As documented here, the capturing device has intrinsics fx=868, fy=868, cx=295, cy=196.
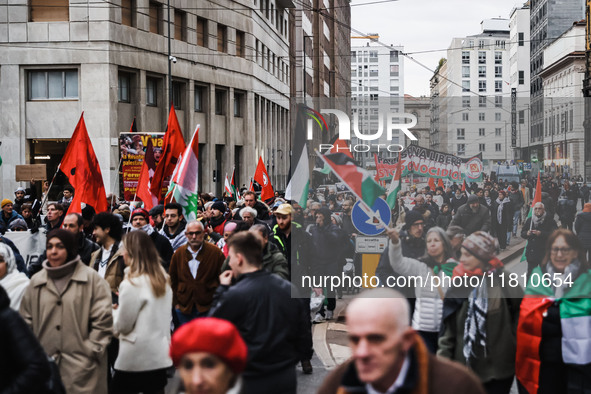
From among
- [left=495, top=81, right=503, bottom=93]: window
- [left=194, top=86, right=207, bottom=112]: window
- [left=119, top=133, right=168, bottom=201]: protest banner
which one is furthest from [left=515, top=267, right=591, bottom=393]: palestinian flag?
[left=495, top=81, right=503, bottom=93]: window

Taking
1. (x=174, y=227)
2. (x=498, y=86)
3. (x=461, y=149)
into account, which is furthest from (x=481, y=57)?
(x=461, y=149)

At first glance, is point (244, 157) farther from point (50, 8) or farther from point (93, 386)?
point (93, 386)

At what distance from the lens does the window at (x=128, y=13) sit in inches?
1398

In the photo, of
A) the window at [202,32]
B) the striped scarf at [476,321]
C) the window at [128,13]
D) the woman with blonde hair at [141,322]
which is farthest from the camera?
the window at [202,32]

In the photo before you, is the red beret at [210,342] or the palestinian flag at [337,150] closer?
the red beret at [210,342]

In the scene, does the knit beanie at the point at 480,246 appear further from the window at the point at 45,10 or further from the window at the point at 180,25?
the window at the point at 180,25

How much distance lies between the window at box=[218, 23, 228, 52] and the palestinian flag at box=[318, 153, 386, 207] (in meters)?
38.5

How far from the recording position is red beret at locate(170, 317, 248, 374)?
317 centimetres

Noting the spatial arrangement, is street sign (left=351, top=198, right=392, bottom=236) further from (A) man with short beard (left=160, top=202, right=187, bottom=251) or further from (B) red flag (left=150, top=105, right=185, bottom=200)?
(B) red flag (left=150, top=105, right=185, bottom=200)

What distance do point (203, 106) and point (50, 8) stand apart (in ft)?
35.7

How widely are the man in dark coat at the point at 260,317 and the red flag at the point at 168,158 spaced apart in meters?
7.71

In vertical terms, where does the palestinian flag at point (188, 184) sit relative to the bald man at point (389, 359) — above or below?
above

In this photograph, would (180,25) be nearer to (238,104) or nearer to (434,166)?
(238,104)

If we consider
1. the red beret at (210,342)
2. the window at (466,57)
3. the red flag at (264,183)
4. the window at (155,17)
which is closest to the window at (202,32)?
the window at (155,17)
